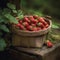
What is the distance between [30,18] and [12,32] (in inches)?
10.0

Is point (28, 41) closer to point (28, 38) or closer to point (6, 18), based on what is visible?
point (28, 38)

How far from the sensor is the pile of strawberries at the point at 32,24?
290 centimetres

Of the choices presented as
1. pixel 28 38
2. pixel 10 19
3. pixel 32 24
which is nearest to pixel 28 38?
pixel 28 38

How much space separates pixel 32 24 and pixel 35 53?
307 mm

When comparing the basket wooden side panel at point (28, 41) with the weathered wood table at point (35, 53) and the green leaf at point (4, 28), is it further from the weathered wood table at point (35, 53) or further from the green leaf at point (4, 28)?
the green leaf at point (4, 28)

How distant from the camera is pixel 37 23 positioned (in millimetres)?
2975

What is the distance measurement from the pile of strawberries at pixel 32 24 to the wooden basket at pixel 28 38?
6 centimetres

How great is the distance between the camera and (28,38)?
288 centimetres

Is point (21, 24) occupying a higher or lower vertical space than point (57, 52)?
higher

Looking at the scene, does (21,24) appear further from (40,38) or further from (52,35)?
(52,35)

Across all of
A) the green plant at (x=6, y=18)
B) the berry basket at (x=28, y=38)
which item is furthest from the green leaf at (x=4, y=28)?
the berry basket at (x=28, y=38)

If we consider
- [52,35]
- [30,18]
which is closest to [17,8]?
[30,18]

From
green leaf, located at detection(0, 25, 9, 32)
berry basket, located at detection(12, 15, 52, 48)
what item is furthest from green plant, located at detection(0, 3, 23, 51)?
berry basket, located at detection(12, 15, 52, 48)

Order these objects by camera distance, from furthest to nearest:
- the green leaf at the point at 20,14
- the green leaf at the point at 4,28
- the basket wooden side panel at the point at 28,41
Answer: the green leaf at the point at 20,14 < the basket wooden side panel at the point at 28,41 < the green leaf at the point at 4,28
